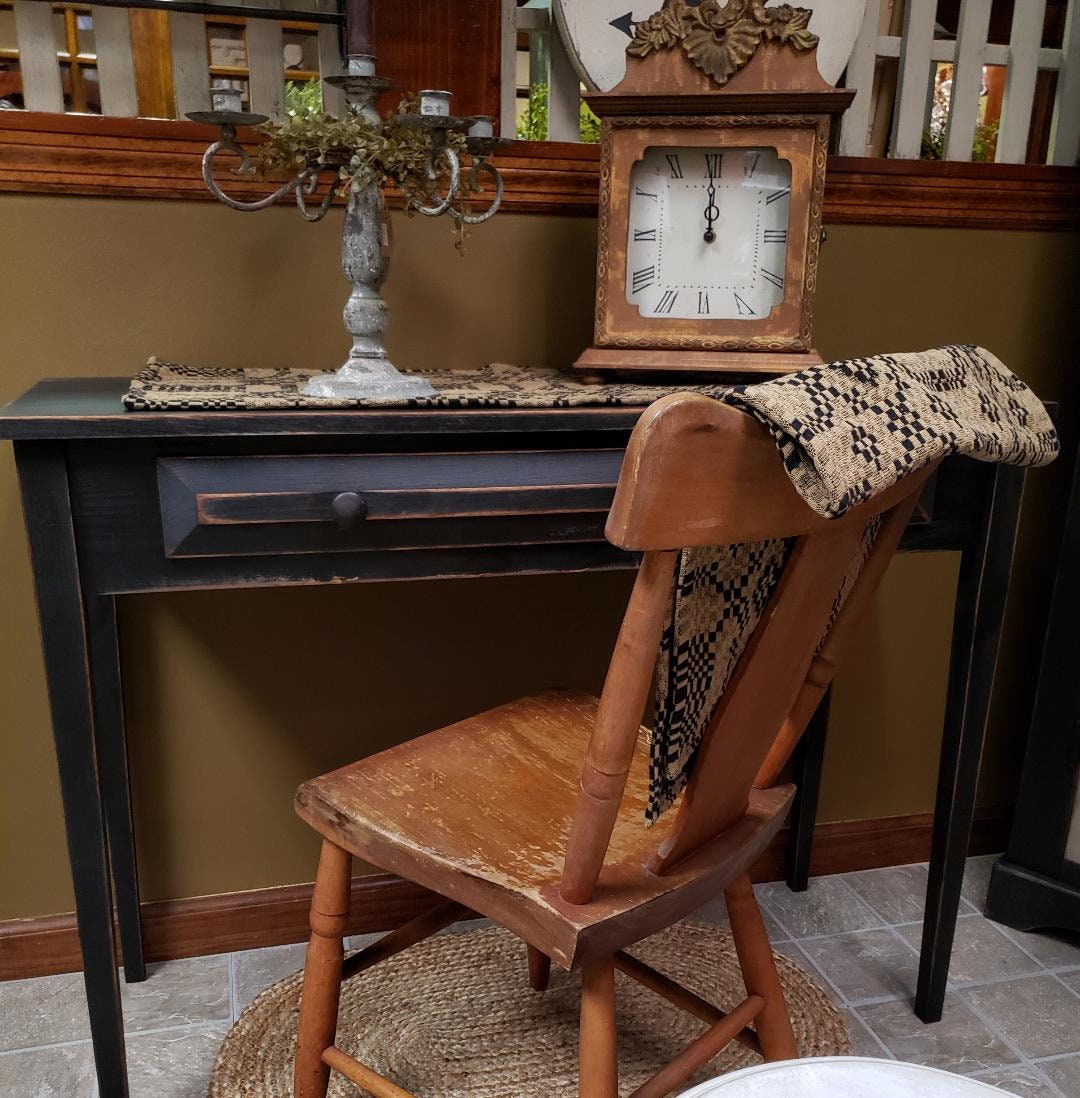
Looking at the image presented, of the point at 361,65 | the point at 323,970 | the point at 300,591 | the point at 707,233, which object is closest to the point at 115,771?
the point at 300,591

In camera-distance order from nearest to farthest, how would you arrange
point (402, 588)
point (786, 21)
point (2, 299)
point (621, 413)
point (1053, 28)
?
point (621, 413) → point (786, 21) → point (2, 299) → point (402, 588) → point (1053, 28)

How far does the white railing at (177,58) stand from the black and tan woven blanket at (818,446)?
561 mm

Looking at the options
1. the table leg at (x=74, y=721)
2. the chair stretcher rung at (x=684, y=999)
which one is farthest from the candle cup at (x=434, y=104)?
the chair stretcher rung at (x=684, y=999)

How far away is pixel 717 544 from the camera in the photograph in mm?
695

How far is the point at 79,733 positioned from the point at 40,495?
0.81 ft

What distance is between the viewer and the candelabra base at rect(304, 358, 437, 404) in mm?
1049

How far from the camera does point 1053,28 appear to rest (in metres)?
1.69

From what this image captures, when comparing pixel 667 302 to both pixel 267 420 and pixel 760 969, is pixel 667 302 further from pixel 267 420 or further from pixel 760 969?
pixel 760 969

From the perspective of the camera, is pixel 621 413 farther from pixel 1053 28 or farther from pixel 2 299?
pixel 1053 28

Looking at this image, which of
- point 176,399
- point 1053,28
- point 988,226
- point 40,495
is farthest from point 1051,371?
point 40,495

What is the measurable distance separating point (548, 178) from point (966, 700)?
0.92 m

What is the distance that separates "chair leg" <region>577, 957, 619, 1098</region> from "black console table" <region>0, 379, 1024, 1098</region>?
42cm

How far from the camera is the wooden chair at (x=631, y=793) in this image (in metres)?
0.68

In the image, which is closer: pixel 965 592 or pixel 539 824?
pixel 539 824
